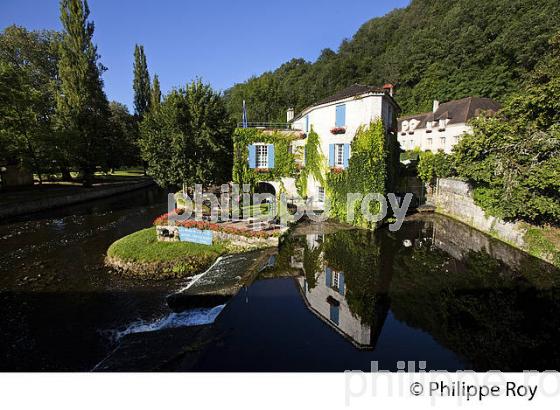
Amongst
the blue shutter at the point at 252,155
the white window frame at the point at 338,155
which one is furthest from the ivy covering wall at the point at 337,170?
the white window frame at the point at 338,155

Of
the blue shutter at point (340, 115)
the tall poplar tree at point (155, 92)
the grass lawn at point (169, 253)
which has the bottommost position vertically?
the grass lawn at point (169, 253)

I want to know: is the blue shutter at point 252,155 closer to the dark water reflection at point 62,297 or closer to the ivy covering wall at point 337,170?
the ivy covering wall at point 337,170

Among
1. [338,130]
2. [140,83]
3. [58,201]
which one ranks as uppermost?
[140,83]

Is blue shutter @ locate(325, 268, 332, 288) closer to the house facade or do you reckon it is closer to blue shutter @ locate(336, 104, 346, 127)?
the house facade

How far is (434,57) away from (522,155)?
64086 mm

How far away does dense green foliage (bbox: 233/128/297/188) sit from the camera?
1057 inches

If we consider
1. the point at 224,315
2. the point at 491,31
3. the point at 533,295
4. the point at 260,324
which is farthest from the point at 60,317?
the point at 491,31

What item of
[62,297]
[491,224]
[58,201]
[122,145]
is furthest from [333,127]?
[122,145]

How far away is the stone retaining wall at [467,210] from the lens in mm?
18469

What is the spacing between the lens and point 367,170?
69.1 feet

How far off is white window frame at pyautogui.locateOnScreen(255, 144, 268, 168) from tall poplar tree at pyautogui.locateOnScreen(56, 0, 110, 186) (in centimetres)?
2407

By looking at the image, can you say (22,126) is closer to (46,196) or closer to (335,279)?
(46,196)

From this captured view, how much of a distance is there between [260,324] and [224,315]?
1487 mm

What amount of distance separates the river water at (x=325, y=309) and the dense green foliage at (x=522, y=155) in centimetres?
282
